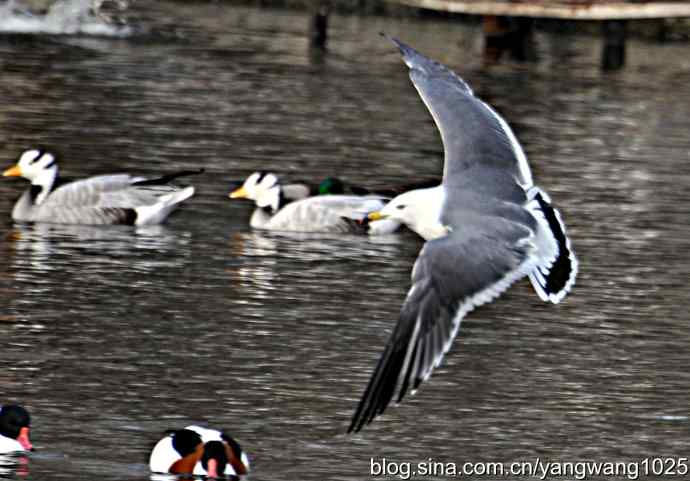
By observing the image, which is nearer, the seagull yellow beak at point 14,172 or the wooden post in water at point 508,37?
the seagull yellow beak at point 14,172

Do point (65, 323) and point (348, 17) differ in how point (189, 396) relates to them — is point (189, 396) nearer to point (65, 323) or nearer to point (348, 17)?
point (65, 323)

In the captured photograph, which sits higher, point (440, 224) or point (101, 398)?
point (440, 224)

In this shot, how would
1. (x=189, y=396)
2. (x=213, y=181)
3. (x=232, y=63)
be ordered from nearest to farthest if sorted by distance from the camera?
(x=189, y=396) < (x=213, y=181) < (x=232, y=63)

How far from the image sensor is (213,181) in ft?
62.6

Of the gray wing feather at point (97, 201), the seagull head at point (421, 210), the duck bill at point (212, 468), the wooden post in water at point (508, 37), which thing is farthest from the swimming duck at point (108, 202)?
the wooden post in water at point (508, 37)

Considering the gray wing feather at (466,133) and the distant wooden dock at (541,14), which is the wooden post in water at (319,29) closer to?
the distant wooden dock at (541,14)

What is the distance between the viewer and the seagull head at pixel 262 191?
1739cm

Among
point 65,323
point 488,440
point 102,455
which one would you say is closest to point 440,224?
point 488,440

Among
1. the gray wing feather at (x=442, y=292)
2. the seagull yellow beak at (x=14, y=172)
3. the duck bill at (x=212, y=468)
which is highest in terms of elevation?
the gray wing feather at (x=442, y=292)

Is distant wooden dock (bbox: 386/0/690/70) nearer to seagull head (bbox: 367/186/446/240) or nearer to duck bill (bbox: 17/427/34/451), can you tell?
seagull head (bbox: 367/186/446/240)

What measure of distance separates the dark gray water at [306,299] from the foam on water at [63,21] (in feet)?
19.3

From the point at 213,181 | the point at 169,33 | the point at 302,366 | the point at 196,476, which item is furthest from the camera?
the point at 169,33

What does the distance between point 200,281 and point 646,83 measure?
16705 millimetres

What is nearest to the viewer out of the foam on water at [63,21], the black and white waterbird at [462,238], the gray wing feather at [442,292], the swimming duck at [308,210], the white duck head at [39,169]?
the gray wing feather at [442,292]
